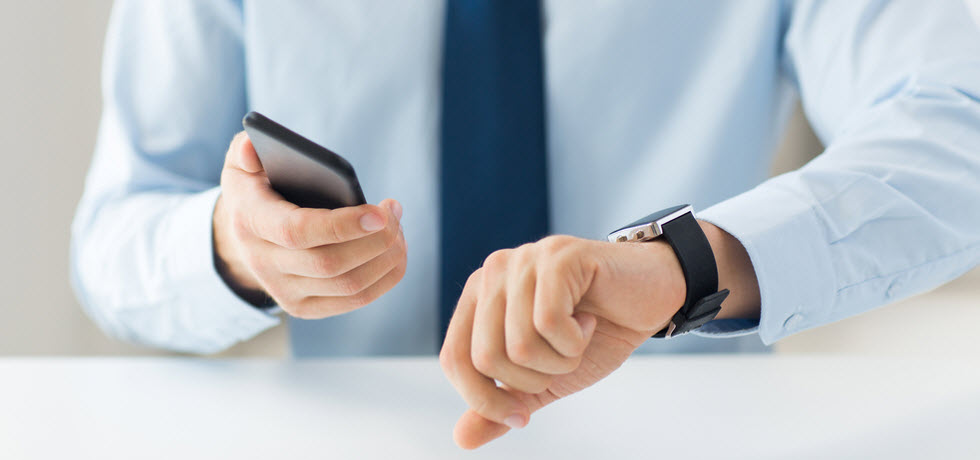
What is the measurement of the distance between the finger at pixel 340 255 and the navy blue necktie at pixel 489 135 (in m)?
0.27

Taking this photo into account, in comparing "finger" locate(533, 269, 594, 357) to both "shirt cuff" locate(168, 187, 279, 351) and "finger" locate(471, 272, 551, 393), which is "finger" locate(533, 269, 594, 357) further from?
"shirt cuff" locate(168, 187, 279, 351)

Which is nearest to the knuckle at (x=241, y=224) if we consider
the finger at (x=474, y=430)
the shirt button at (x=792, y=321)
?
the finger at (x=474, y=430)

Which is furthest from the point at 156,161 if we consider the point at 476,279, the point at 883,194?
the point at 883,194

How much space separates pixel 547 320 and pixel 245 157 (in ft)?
0.83

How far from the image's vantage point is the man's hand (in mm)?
295

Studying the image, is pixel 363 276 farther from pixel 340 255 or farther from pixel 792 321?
pixel 792 321

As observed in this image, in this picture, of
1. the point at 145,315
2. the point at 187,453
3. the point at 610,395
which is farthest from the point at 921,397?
the point at 145,315

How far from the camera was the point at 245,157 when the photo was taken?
44 centimetres

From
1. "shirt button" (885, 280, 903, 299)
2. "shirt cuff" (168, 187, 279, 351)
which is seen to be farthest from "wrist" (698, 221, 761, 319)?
"shirt cuff" (168, 187, 279, 351)

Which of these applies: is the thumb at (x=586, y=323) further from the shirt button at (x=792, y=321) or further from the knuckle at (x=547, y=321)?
the shirt button at (x=792, y=321)

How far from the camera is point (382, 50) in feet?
2.40

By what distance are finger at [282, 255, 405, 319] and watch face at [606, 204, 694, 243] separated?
15cm

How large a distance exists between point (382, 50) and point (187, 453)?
1.49ft

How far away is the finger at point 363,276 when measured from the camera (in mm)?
432
